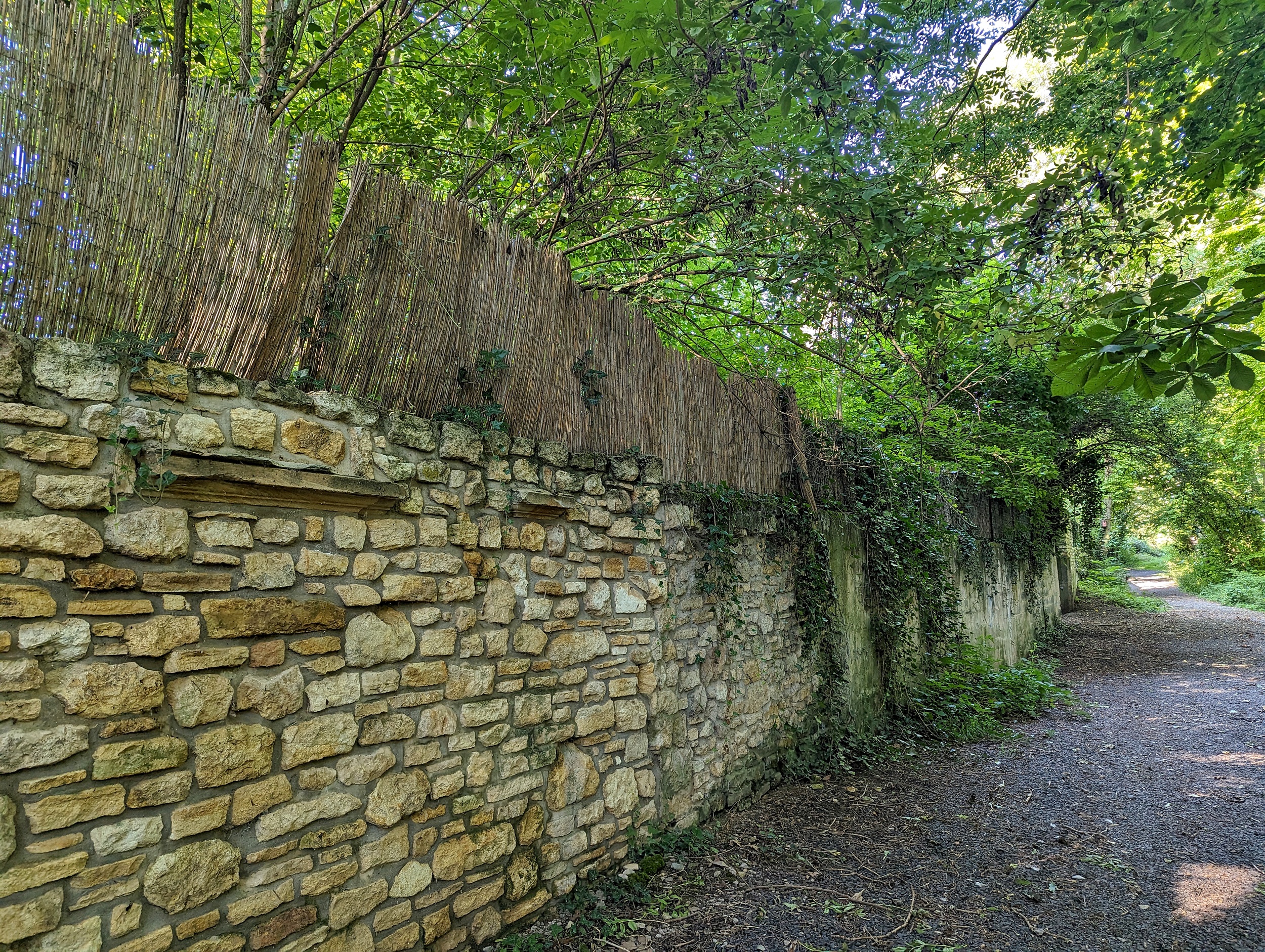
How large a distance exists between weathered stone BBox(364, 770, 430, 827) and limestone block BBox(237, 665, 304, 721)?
0.47 metres

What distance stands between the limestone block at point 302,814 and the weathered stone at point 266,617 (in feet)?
1.87

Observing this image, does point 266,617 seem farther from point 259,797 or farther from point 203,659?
point 259,797

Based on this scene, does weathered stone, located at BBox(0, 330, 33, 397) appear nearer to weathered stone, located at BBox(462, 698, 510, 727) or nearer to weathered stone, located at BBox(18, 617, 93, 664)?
weathered stone, located at BBox(18, 617, 93, 664)

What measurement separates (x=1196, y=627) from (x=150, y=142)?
653 inches

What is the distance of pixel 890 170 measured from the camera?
452 cm

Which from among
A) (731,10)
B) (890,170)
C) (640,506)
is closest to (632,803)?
(640,506)

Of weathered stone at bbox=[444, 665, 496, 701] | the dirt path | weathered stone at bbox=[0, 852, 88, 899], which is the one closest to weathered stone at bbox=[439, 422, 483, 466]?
weathered stone at bbox=[444, 665, 496, 701]

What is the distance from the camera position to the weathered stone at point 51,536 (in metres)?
1.67

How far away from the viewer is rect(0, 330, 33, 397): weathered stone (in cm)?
169

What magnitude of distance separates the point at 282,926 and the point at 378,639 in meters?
0.92

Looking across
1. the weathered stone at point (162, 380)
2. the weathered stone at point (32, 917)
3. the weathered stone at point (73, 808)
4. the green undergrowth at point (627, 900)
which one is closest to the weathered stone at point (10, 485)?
the weathered stone at point (162, 380)

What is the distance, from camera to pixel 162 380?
198cm

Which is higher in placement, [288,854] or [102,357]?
[102,357]

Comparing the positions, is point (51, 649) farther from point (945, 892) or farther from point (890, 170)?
point (890, 170)
